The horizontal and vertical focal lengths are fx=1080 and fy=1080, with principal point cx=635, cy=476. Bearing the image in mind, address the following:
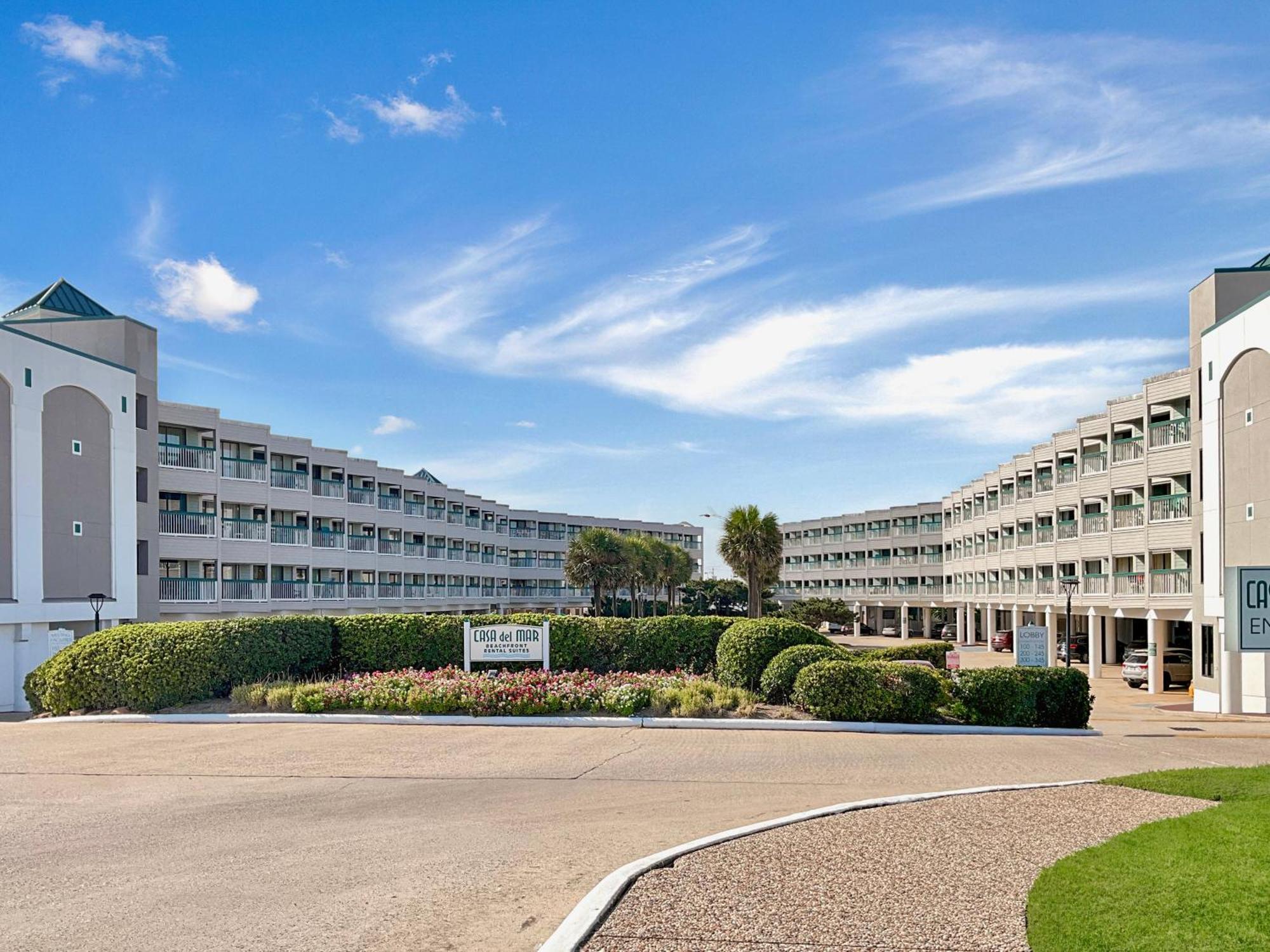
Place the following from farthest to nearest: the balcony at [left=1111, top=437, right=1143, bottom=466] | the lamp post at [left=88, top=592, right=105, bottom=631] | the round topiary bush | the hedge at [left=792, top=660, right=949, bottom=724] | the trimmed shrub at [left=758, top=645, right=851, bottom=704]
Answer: the balcony at [left=1111, top=437, right=1143, bottom=466] < the lamp post at [left=88, top=592, right=105, bottom=631] < the round topiary bush < the trimmed shrub at [left=758, top=645, right=851, bottom=704] < the hedge at [left=792, top=660, right=949, bottom=724]

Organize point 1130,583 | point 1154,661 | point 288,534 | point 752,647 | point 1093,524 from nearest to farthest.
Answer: point 752,647, point 1154,661, point 1130,583, point 1093,524, point 288,534

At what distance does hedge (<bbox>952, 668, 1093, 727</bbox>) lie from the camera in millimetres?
19875

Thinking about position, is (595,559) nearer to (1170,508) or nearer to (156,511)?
(156,511)

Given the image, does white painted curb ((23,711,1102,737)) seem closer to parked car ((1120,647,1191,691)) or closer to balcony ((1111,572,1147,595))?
balcony ((1111,572,1147,595))

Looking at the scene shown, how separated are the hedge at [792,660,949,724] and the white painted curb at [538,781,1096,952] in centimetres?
616

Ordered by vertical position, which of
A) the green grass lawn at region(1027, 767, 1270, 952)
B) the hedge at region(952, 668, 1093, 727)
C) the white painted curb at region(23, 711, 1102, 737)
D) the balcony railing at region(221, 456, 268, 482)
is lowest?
the white painted curb at region(23, 711, 1102, 737)

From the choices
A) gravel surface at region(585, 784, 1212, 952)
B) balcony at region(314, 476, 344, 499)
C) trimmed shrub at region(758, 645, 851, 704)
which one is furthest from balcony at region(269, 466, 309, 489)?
gravel surface at region(585, 784, 1212, 952)

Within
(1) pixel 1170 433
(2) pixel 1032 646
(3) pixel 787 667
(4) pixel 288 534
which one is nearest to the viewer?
(3) pixel 787 667

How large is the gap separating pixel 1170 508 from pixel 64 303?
1551 inches

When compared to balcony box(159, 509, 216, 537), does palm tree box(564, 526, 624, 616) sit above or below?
below

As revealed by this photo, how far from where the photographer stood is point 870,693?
19.4m

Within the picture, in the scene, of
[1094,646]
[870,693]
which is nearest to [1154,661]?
[1094,646]

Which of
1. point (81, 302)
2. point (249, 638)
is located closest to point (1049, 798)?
point (249, 638)

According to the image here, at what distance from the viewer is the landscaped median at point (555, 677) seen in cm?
1984
